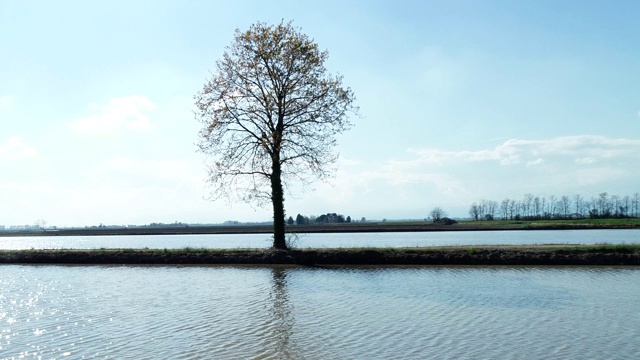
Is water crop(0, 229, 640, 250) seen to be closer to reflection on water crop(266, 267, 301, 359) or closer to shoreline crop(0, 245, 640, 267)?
shoreline crop(0, 245, 640, 267)

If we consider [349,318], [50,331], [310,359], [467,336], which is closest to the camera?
[310,359]

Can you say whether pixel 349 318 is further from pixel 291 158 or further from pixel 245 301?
pixel 291 158

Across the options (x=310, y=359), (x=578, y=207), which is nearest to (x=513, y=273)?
(x=310, y=359)

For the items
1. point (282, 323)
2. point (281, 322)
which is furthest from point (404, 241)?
point (282, 323)

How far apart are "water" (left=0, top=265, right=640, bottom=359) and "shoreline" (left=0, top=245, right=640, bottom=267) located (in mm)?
2339

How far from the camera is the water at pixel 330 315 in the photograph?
10.9 m

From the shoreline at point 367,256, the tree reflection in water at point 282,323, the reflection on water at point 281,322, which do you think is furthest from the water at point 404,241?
the tree reflection in water at point 282,323

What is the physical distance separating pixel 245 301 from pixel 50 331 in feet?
18.9

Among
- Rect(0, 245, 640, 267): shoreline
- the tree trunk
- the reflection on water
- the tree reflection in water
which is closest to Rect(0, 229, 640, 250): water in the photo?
the tree trunk

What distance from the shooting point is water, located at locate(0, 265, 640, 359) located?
10906mm

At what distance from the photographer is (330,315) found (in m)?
14.4

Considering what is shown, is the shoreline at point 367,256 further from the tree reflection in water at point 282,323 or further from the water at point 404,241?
the tree reflection in water at point 282,323

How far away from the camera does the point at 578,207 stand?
582 feet

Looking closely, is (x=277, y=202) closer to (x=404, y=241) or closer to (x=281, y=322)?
(x=281, y=322)
